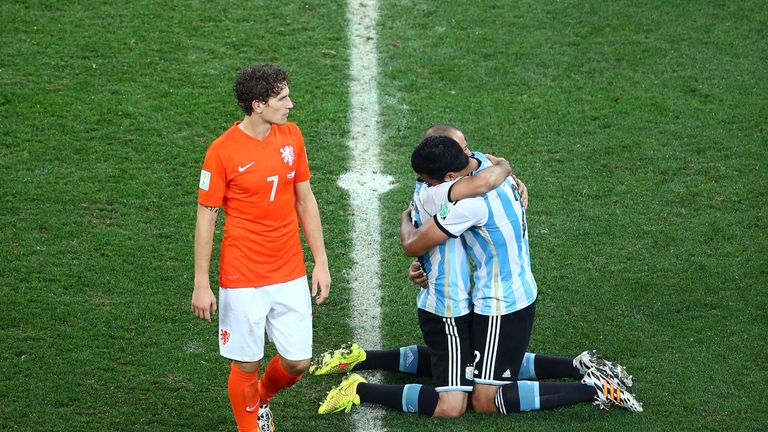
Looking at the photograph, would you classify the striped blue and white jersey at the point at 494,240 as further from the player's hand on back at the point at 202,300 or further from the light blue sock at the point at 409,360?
the player's hand on back at the point at 202,300

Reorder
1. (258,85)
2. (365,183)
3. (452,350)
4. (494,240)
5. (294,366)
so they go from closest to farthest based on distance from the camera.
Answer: (258,85) → (294,366) → (494,240) → (452,350) → (365,183)

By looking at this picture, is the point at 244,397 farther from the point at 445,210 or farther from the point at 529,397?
the point at 529,397

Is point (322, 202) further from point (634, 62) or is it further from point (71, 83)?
point (634, 62)

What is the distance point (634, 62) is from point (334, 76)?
2.51m

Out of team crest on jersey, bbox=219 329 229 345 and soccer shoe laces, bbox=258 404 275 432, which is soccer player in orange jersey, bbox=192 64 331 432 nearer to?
team crest on jersey, bbox=219 329 229 345

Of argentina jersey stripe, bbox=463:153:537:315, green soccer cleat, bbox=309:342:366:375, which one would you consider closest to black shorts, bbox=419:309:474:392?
argentina jersey stripe, bbox=463:153:537:315

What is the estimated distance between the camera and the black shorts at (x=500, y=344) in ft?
19.1

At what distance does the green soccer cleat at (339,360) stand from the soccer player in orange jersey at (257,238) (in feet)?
2.09

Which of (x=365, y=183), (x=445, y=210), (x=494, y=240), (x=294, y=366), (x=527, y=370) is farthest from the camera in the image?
(x=365, y=183)

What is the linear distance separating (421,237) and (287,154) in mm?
871

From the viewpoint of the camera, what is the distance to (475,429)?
5.79 m

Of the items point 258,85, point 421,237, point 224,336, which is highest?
point 258,85

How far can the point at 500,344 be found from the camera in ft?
19.2

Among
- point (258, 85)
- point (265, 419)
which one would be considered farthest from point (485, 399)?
point (258, 85)
